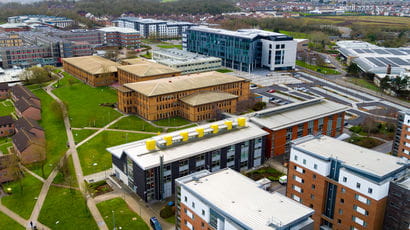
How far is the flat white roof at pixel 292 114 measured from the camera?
67.3 m

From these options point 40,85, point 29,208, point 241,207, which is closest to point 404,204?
point 241,207

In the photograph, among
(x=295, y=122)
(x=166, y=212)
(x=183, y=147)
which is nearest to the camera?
(x=166, y=212)

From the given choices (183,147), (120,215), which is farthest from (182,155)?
(120,215)

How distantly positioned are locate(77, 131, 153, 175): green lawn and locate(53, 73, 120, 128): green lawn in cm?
812

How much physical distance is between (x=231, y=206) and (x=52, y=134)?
55.2m

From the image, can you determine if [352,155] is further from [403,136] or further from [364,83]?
[364,83]

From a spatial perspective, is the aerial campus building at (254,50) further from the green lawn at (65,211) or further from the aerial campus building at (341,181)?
the green lawn at (65,211)

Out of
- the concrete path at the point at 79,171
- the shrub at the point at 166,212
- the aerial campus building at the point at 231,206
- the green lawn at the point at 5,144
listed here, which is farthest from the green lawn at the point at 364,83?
the green lawn at the point at 5,144

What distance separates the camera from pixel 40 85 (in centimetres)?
11550

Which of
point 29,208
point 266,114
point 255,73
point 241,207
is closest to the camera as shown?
point 241,207

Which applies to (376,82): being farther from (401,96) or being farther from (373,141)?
(373,141)

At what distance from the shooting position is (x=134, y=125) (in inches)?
3255

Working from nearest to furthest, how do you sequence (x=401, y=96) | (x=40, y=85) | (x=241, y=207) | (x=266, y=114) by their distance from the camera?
(x=241, y=207)
(x=266, y=114)
(x=401, y=96)
(x=40, y=85)

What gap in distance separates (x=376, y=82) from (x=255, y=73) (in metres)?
42.5
